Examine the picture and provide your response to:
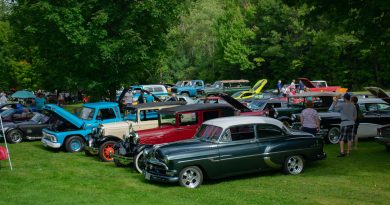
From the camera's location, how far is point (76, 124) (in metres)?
18.3

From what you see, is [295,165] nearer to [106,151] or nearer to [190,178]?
[190,178]

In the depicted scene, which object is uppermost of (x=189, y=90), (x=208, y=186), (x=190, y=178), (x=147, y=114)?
(x=189, y=90)

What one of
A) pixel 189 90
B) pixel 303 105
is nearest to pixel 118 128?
pixel 303 105

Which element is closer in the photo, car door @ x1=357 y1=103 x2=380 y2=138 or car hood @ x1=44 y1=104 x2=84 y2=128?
car door @ x1=357 y1=103 x2=380 y2=138

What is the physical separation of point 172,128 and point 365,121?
7720 mm

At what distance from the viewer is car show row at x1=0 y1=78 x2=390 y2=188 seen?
11.3 metres

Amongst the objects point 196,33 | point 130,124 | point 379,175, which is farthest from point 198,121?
point 196,33

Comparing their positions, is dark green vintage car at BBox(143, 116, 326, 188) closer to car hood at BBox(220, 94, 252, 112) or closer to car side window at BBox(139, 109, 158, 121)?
car side window at BBox(139, 109, 158, 121)

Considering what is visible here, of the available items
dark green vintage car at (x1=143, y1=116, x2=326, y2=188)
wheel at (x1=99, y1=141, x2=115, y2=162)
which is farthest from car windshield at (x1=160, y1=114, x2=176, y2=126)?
dark green vintage car at (x1=143, y1=116, x2=326, y2=188)

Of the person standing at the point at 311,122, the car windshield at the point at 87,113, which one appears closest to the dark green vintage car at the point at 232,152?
the person standing at the point at 311,122

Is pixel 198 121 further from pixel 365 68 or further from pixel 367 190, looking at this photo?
pixel 365 68

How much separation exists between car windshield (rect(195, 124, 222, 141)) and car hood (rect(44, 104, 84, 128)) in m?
7.51

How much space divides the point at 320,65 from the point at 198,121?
42.8 m

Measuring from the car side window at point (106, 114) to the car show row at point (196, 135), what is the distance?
0.04 meters
